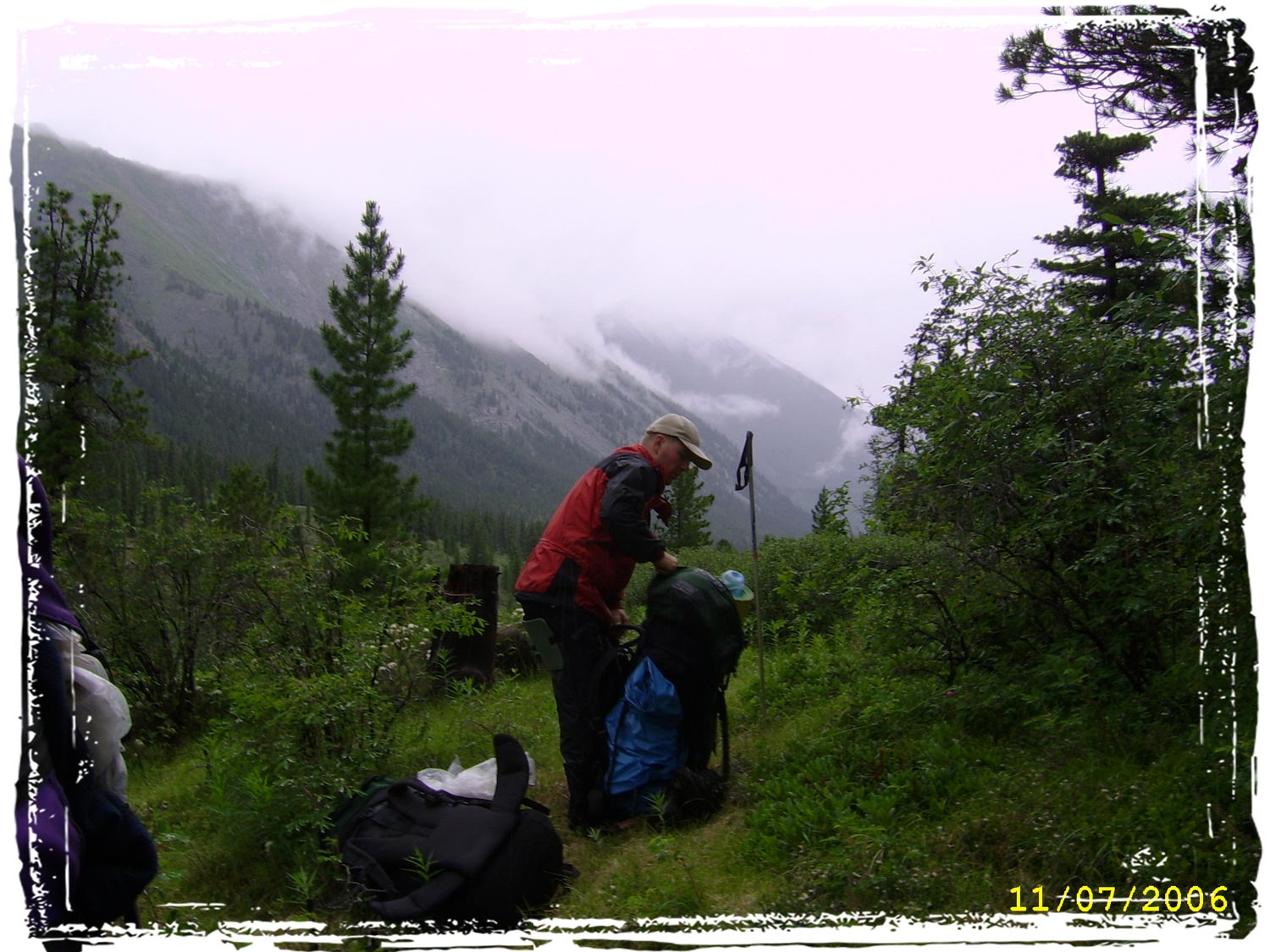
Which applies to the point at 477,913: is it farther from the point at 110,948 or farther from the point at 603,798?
the point at 110,948

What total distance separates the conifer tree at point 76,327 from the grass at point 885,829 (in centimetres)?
1000

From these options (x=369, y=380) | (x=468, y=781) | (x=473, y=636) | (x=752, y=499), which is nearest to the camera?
(x=468, y=781)

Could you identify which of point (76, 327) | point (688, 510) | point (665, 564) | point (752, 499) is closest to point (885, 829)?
→ point (665, 564)

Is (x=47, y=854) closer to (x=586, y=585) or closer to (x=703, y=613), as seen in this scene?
(x=586, y=585)

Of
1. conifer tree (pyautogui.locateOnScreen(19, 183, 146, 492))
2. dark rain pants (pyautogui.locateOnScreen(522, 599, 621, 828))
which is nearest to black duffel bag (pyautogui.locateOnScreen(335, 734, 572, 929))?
dark rain pants (pyautogui.locateOnScreen(522, 599, 621, 828))

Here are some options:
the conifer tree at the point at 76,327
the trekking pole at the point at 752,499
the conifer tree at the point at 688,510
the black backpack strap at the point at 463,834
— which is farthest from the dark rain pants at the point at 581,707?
the conifer tree at the point at 688,510

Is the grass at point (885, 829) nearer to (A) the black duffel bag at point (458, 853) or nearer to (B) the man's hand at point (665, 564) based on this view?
(A) the black duffel bag at point (458, 853)

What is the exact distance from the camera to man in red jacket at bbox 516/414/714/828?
4.21 m

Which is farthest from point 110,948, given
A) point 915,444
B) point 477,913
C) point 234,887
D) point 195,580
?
point 195,580

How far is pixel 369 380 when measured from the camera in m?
33.9

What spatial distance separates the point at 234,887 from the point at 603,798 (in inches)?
74.9

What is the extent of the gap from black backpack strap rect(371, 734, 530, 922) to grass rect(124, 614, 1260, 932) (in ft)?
1.34

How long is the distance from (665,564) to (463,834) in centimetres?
162

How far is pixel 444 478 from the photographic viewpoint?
538 feet
